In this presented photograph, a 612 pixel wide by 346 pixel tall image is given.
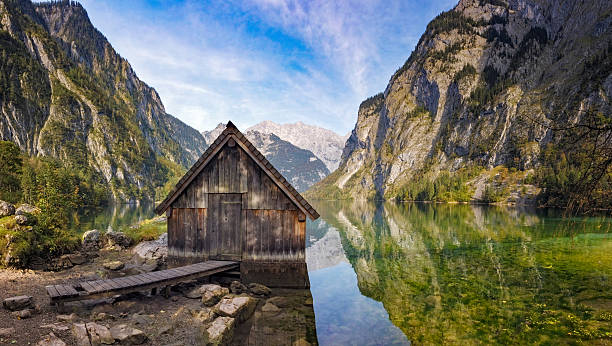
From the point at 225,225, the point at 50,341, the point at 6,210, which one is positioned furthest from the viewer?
the point at 6,210

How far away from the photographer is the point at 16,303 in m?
10.1

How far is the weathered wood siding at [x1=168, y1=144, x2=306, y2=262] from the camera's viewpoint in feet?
50.9

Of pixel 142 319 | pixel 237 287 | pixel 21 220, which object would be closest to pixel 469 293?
pixel 237 287

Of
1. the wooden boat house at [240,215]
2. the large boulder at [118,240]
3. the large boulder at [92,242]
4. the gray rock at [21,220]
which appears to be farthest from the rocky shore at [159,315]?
the large boulder at [118,240]

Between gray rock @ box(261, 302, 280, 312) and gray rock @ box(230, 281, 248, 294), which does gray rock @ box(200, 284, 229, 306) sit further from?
gray rock @ box(261, 302, 280, 312)

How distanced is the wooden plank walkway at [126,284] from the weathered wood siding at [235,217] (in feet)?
4.36

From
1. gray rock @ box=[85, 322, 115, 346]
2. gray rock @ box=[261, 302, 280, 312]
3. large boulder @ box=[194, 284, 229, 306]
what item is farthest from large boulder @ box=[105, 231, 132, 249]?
gray rock @ box=[85, 322, 115, 346]

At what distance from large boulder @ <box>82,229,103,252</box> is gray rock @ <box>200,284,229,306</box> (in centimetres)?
1543

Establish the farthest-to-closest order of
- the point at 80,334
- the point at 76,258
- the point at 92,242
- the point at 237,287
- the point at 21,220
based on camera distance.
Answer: the point at 92,242
the point at 76,258
the point at 21,220
the point at 237,287
the point at 80,334

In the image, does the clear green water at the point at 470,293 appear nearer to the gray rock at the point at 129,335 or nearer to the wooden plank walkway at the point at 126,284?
the wooden plank walkway at the point at 126,284

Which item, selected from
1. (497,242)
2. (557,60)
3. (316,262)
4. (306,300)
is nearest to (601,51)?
(557,60)

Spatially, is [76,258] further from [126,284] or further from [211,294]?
[211,294]

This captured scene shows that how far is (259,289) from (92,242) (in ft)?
59.6

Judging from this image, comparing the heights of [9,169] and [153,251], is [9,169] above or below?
above
